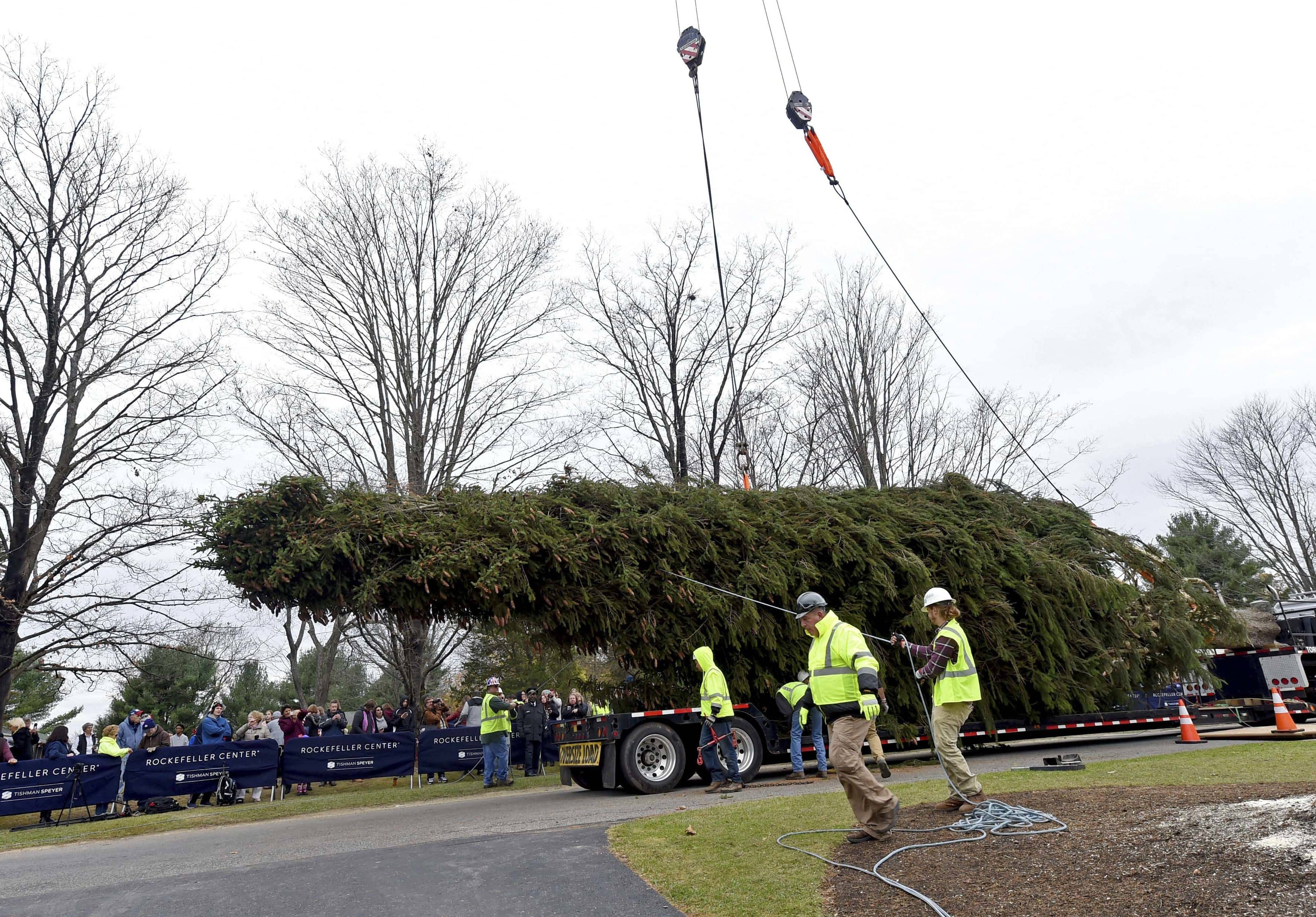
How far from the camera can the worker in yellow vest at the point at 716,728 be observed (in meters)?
11.7

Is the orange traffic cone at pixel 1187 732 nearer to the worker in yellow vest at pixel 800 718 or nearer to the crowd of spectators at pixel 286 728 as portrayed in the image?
the worker in yellow vest at pixel 800 718

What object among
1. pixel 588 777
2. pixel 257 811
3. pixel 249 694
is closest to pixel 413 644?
pixel 257 811

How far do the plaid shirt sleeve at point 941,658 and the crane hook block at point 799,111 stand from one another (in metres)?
7.55

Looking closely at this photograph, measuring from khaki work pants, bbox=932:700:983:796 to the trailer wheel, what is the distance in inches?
245

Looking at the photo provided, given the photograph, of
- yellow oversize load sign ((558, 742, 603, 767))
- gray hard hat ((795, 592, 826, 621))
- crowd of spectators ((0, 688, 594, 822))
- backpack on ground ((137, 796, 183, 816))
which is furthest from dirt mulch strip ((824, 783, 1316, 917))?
backpack on ground ((137, 796, 183, 816))

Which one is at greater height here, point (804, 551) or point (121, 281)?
point (121, 281)

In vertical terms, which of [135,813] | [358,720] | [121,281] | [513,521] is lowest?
[135,813]

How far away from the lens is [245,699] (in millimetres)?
39969

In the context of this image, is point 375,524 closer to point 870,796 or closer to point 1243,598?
point 870,796

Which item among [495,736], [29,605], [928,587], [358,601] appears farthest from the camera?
[29,605]

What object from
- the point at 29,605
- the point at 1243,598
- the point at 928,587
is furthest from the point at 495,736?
the point at 1243,598

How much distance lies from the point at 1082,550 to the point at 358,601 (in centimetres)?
1195

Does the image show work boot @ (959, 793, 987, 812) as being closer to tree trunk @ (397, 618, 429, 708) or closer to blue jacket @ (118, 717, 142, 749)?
blue jacket @ (118, 717, 142, 749)

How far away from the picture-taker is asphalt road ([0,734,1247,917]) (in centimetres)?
597
